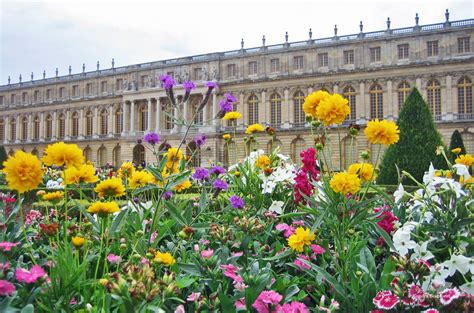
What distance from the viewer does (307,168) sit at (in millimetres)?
3402

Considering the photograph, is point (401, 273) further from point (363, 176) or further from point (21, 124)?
point (21, 124)

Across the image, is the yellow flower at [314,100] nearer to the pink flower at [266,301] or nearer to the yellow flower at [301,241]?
the yellow flower at [301,241]

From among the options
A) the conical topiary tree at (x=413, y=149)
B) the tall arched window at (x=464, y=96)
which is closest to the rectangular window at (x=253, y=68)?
the tall arched window at (x=464, y=96)

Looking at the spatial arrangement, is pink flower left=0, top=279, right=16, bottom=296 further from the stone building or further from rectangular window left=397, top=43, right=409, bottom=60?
rectangular window left=397, top=43, right=409, bottom=60

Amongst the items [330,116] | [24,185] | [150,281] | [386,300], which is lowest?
[386,300]

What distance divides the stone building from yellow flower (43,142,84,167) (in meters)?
19.7

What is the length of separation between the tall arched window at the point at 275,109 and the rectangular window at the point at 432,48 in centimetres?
1075

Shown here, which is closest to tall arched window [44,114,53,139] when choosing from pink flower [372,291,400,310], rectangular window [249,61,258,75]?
rectangular window [249,61,258,75]

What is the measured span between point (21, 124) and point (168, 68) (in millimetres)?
19768

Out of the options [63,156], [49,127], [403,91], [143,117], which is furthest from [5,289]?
[49,127]

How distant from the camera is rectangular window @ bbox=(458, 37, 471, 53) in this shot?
90.0 feet

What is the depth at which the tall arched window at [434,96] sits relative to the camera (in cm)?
2825

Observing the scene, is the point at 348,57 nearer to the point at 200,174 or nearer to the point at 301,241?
the point at 200,174

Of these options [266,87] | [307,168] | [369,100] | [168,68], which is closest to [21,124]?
[168,68]
